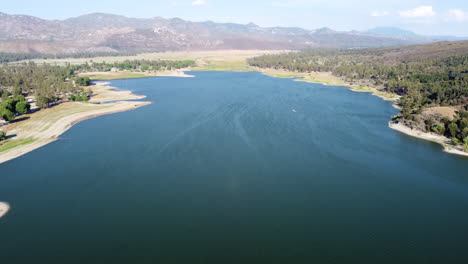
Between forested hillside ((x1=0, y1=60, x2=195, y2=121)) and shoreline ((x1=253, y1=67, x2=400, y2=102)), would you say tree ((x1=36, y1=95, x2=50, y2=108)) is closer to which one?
forested hillside ((x1=0, y1=60, x2=195, y2=121))

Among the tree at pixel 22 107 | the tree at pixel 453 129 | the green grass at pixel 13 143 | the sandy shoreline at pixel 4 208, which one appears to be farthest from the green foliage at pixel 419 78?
the tree at pixel 22 107

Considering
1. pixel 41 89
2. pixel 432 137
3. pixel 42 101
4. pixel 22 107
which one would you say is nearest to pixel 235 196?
pixel 432 137

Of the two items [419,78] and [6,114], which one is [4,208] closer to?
[6,114]

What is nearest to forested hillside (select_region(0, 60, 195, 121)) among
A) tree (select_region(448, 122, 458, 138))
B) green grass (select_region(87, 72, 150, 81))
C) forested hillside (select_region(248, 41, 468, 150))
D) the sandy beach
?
the sandy beach

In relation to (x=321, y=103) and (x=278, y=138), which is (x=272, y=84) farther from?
(x=278, y=138)

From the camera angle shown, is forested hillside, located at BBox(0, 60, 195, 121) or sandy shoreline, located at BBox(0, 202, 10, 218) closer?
sandy shoreline, located at BBox(0, 202, 10, 218)

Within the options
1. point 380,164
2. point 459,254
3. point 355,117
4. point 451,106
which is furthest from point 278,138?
point 451,106

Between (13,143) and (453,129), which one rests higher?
(453,129)
